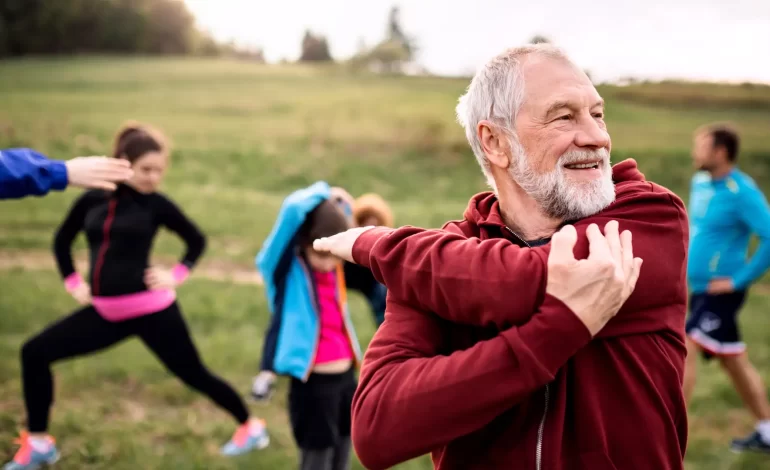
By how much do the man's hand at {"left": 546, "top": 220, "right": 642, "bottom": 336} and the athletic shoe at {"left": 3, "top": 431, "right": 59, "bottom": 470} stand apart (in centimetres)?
407

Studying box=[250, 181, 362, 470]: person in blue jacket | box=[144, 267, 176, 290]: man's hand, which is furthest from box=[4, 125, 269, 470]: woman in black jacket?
box=[250, 181, 362, 470]: person in blue jacket

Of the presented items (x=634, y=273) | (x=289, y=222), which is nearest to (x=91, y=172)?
(x=289, y=222)

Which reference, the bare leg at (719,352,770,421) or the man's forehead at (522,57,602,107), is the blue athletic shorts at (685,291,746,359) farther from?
the man's forehead at (522,57,602,107)

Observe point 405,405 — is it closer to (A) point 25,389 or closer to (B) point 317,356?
(B) point 317,356

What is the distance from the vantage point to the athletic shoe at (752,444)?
4.84m

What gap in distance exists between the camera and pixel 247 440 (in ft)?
14.8

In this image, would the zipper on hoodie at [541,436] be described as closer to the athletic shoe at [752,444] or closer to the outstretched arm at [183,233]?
the outstretched arm at [183,233]

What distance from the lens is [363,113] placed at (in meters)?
21.8

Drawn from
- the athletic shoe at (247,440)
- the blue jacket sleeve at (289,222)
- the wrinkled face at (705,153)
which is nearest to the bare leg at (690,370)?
the wrinkled face at (705,153)

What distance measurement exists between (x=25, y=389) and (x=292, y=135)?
15797 millimetres

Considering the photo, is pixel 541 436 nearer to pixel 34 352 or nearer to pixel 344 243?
pixel 344 243

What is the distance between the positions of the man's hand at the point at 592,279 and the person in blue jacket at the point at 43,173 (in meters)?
2.13

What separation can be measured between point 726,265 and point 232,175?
1238 centimetres

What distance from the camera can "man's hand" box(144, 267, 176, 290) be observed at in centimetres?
427
